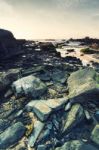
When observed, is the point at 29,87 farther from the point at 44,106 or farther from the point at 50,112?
the point at 50,112

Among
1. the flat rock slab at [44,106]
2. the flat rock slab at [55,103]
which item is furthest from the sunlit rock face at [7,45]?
the flat rock slab at [55,103]

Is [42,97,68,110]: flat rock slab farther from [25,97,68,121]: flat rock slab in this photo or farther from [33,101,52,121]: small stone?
[33,101,52,121]: small stone

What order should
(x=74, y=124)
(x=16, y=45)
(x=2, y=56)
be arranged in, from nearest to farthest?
(x=74, y=124), (x=2, y=56), (x=16, y=45)

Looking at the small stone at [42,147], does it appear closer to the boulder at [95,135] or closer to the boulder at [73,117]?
the boulder at [73,117]

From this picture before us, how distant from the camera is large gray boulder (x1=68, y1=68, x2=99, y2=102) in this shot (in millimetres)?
9492

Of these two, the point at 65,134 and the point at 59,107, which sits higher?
the point at 59,107

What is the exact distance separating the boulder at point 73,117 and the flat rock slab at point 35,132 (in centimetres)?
75

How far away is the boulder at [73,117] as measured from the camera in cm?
850

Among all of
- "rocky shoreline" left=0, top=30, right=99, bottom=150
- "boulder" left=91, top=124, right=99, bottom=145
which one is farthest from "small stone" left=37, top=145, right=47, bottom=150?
"boulder" left=91, top=124, right=99, bottom=145

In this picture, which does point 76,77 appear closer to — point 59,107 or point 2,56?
point 59,107

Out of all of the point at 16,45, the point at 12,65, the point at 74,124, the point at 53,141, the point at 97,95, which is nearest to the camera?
the point at 53,141

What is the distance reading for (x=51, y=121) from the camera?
8.68m

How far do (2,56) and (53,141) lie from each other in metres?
11.3

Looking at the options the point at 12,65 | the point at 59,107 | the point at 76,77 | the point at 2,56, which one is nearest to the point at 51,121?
the point at 59,107
